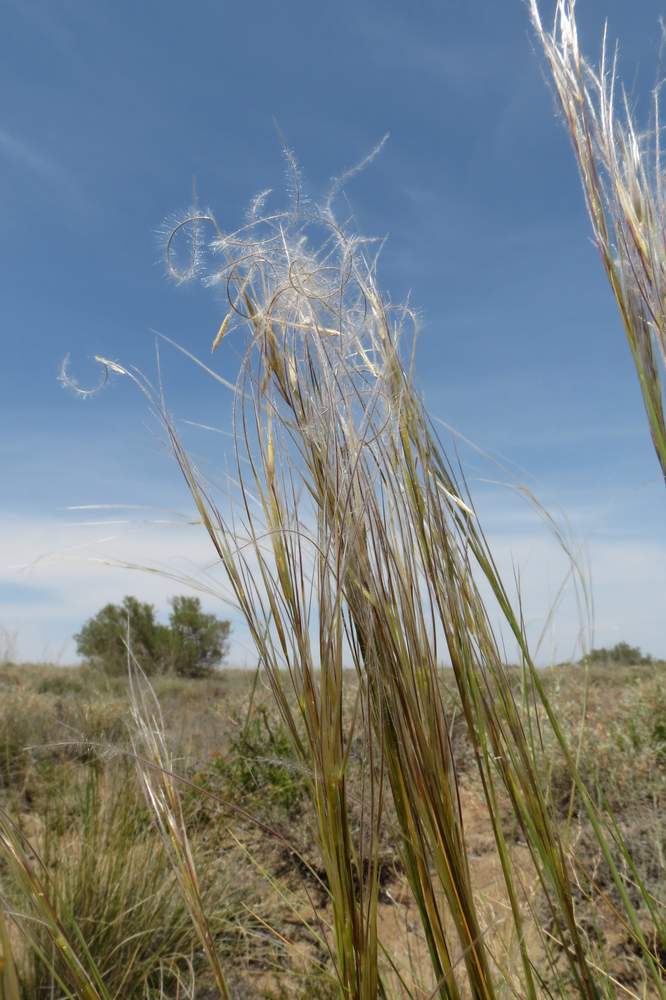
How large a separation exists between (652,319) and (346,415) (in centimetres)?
53

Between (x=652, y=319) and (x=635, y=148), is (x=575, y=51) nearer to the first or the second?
(x=635, y=148)

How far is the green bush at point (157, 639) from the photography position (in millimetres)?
12625

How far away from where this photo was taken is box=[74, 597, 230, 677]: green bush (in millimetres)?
12625

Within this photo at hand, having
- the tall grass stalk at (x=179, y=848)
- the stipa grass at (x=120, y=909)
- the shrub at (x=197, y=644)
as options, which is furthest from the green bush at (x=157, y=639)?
the tall grass stalk at (x=179, y=848)

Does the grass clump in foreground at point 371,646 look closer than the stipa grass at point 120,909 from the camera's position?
Yes

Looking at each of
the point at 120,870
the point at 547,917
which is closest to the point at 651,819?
the point at 547,917

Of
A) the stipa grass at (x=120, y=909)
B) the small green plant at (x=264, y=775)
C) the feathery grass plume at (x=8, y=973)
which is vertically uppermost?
the feathery grass plume at (x=8, y=973)

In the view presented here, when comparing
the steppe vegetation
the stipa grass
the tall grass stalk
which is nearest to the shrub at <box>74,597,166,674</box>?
the steppe vegetation

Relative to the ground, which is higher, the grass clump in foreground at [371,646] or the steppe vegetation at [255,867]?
the grass clump in foreground at [371,646]

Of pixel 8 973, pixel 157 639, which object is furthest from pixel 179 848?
pixel 157 639

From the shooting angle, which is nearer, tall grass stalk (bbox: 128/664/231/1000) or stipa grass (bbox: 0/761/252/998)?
tall grass stalk (bbox: 128/664/231/1000)

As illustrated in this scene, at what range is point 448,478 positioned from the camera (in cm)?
114

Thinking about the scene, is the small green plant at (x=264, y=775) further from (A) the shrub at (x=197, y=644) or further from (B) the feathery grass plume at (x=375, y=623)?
(A) the shrub at (x=197, y=644)

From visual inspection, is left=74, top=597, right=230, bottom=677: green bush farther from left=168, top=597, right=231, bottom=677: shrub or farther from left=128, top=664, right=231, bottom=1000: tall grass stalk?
left=128, top=664, right=231, bottom=1000: tall grass stalk
